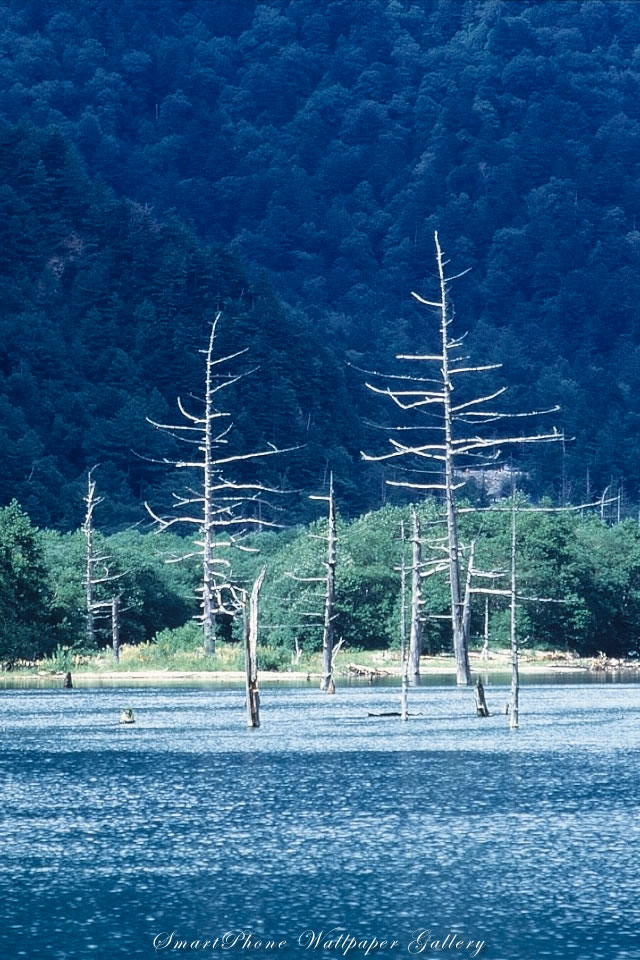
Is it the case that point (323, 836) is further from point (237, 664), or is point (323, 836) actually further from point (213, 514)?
point (213, 514)

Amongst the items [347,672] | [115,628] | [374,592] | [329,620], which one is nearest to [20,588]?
[115,628]

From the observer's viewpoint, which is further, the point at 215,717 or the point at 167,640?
the point at 167,640

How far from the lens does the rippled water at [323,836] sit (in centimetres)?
2856

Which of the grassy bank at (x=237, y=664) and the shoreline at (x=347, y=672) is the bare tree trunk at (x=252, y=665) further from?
the grassy bank at (x=237, y=664)

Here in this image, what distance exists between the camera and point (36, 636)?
8862cm

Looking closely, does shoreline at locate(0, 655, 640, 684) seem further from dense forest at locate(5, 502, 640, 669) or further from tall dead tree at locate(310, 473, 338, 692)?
tall dead tree at locate(310, 473, 338, 692)

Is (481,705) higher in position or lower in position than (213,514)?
lower

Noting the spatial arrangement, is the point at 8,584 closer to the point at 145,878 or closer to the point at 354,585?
the point at 354,585

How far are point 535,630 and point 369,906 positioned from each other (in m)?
77.3

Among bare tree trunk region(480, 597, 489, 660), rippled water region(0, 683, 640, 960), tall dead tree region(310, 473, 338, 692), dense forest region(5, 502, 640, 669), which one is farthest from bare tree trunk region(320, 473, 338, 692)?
bare tree trunk region(480, 597, 489, 660)

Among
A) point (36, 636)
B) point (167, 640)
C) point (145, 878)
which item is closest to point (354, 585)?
point (167, 640)

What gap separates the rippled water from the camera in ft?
93.7

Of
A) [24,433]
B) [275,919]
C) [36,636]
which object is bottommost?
[275,919]

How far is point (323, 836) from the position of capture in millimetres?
37438
